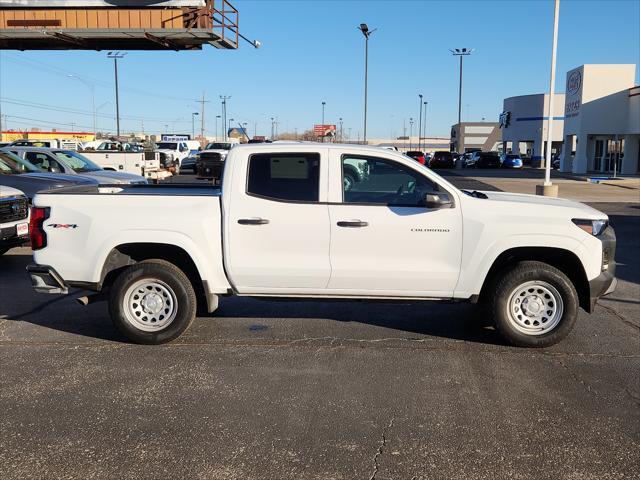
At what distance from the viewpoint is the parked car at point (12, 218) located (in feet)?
30.9

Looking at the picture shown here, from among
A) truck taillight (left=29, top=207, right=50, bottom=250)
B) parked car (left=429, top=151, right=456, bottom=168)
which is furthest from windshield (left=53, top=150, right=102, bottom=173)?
parked car (left=429, top=151, right=456, bottom=168)

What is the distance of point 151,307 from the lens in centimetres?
596

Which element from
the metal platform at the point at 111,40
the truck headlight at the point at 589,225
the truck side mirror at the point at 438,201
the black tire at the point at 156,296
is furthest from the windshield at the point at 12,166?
the truck headlight at the point at 589,225

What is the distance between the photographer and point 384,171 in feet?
19.4

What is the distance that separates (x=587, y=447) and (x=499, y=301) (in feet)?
6.40

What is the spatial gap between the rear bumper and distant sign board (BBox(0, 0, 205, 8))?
14.9 m

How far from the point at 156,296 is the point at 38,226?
1298 mm

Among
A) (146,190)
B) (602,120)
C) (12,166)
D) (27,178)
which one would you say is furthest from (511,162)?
(146,190)

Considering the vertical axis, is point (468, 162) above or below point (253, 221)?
above

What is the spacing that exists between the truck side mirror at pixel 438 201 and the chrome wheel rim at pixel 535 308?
1.05 meters

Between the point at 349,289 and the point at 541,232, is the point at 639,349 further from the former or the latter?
the point at 349,289

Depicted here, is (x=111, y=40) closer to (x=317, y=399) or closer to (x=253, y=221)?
(x=253, y=221)

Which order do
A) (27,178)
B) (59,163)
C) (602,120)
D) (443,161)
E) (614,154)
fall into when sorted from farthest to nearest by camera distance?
1. (443,161)
2. (614,154)
3. (602,120)
4. (59,163)
5. (27,178)

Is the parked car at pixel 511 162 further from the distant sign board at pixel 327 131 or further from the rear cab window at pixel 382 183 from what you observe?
the rear cab window at pixel 382 183
